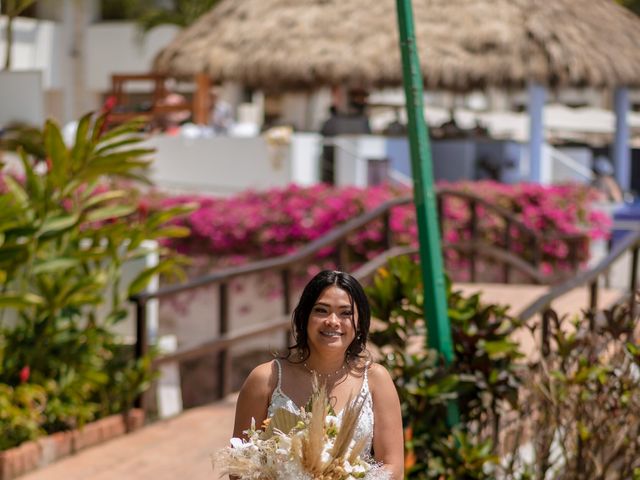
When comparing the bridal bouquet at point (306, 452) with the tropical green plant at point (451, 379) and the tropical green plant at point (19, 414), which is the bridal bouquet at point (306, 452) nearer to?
the tropical green plant at point (451, 379)

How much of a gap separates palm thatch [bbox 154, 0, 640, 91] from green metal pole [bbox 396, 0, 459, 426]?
973 cm

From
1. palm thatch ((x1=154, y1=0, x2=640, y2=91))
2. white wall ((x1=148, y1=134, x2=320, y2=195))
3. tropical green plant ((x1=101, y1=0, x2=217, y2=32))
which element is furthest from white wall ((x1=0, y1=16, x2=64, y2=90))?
palm thatch ((x1=154, y1=0, x2=640, y2=91))

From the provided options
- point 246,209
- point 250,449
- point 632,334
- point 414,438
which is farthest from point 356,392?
point 246,209

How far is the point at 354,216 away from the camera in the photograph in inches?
433

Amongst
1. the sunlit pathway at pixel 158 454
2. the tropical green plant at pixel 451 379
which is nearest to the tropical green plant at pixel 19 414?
the sunlit pathway at pixel 158 454

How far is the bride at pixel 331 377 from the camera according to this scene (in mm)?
3123

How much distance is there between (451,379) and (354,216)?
606 cm

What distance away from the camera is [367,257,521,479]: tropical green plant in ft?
16.4

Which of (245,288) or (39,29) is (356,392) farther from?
(39,29)

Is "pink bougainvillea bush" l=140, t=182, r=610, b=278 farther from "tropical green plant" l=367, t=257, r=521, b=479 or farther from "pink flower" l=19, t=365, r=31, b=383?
"tropical green plant" l=367, t=257, r=521, b=479

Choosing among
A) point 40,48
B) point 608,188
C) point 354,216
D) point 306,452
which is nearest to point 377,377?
point 306,452

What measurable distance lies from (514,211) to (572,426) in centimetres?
720

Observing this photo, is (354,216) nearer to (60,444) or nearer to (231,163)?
(231,163)

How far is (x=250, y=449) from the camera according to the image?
9.41 feet
